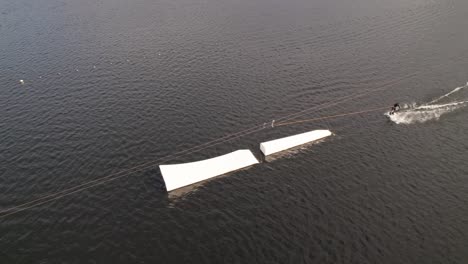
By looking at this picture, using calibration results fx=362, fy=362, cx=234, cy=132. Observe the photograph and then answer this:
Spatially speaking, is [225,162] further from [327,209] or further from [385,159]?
[385,159]

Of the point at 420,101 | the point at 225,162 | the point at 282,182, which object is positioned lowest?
the point at 282,182

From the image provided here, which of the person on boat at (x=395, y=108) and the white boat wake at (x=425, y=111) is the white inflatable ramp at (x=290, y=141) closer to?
the person on boat at (x=395, y=108)

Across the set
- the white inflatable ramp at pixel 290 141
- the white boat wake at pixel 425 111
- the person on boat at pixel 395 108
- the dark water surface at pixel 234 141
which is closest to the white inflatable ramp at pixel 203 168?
the dark water surface at pixel 234 141

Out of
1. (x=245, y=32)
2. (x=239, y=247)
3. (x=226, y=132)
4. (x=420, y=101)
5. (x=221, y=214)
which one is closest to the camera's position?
(x=239, y=247)

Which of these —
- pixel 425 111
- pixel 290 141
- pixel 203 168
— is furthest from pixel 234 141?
→ pixel 425 111

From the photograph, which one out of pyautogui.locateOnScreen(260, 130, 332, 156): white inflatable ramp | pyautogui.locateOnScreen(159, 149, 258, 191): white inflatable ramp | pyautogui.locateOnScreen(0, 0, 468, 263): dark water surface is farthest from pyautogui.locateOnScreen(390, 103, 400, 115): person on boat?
pyautogui.locateOnScreen(159, 149, 258, 191): white inflatable ramp

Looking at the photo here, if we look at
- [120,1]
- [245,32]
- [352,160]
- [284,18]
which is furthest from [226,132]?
[120,1]
